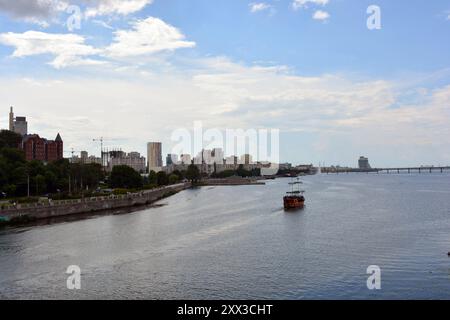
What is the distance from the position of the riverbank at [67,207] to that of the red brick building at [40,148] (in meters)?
60.3

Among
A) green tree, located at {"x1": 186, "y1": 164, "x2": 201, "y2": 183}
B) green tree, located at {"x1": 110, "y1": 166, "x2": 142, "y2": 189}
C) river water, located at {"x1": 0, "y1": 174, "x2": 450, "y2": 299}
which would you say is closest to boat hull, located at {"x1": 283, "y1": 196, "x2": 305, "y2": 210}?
river water, located at {"x1": 0, "y1": 174, "x2": 450, "y2": 299}

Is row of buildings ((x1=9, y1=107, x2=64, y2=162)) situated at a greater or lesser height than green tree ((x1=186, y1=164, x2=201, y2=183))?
greater

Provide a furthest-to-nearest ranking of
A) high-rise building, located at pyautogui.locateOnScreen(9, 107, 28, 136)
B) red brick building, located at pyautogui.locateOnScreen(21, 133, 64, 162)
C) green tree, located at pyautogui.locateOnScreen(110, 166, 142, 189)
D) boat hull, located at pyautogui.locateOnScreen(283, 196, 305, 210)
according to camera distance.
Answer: high-rise building, located at pyautogui.locateOnScreen(9, 107, 28, 136), red brick building, located at pyautogui.locateOnScreen(21, 133, 64, 162), green tree, located at pyautogui.locateOnScreen(110, 166, 142, 189), boat hull, located at pyautogui.locateOnScreen(283, 196, 305, 210)

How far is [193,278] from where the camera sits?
23656 millimetres

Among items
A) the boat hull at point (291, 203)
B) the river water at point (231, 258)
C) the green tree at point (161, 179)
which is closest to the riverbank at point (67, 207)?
the river water at point (231, 258)

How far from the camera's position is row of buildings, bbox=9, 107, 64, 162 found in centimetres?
12550

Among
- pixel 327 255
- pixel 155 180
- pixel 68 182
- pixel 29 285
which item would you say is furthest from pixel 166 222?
pixel 155 180

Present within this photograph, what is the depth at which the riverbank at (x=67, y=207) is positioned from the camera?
44219 mm

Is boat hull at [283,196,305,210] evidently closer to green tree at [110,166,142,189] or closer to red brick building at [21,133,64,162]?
green tree at [110,166,142,189]

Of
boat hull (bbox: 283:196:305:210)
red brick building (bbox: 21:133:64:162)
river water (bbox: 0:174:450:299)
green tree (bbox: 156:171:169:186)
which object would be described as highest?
red brick building (bbox: 21:133:64:162)

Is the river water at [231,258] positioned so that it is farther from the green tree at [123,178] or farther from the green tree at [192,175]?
the green tree at [192,175]

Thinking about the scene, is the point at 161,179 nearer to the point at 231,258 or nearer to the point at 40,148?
the point at 40,148

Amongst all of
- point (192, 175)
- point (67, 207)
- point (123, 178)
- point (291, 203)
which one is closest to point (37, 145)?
point (123, 178)

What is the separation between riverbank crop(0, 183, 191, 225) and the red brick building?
60.3 metres
